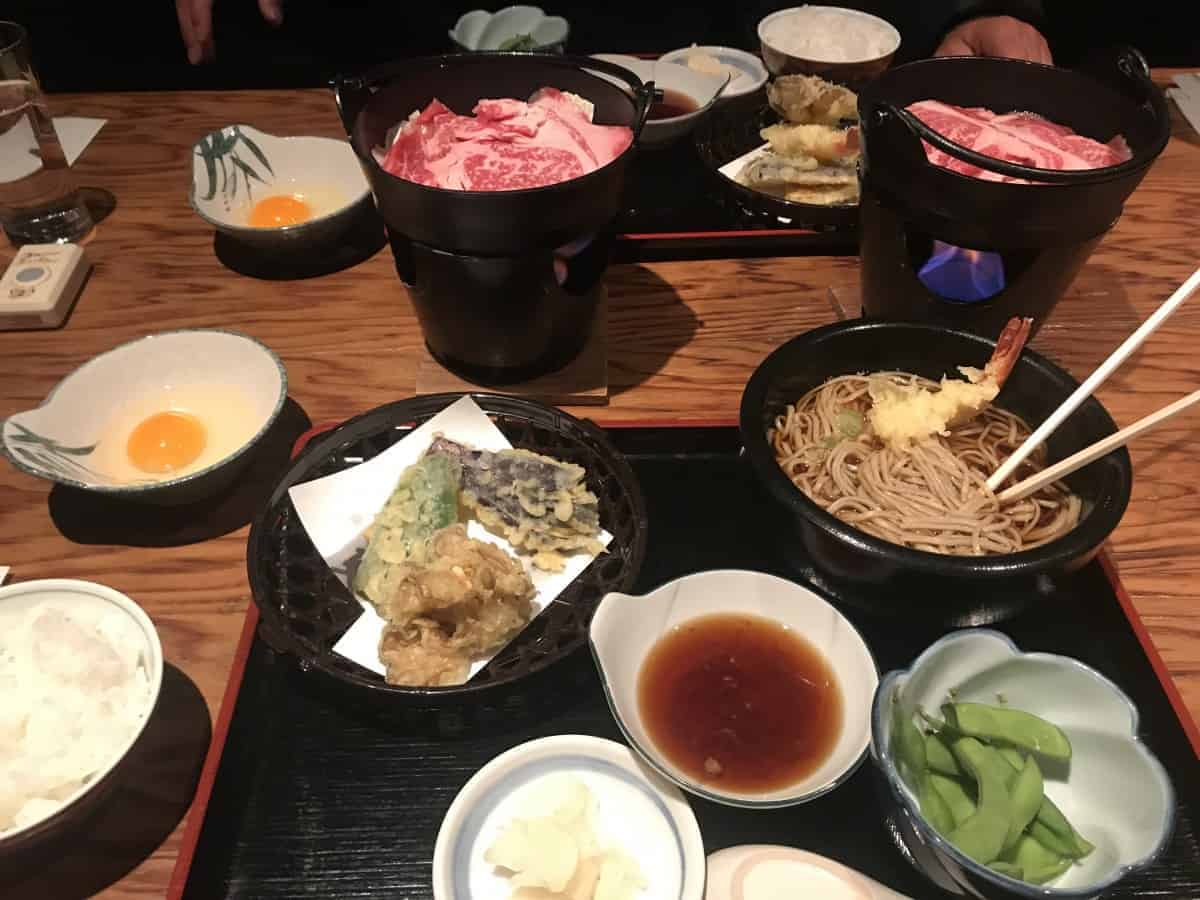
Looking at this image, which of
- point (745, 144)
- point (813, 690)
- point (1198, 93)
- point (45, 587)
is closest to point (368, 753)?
point (45, 587)

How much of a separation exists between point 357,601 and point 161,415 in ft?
2.40

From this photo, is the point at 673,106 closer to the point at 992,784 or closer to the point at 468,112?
the point at 468,112

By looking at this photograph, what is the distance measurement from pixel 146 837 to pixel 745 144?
2383mm

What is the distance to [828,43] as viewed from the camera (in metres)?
3.03

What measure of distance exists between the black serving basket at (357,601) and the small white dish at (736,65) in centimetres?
166

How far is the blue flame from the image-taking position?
5.68ft

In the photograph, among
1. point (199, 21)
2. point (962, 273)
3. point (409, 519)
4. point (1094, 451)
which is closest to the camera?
point (1094, 451)

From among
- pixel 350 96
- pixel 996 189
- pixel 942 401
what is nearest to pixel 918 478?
pixel 942 401

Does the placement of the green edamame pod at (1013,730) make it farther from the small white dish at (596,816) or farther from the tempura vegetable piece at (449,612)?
the tempura vegetable piece at (449,612)

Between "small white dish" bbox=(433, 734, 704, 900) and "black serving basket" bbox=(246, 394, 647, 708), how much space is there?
0.43 ft

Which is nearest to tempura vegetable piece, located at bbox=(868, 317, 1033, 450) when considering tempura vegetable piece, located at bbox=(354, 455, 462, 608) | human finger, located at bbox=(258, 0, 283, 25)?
tempura vegetable piece, located at bbox=(354, 455, 462, 608)

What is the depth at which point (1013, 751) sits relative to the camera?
128 cm

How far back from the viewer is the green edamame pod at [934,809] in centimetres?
118

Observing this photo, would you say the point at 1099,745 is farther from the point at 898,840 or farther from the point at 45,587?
the point at 45,587
